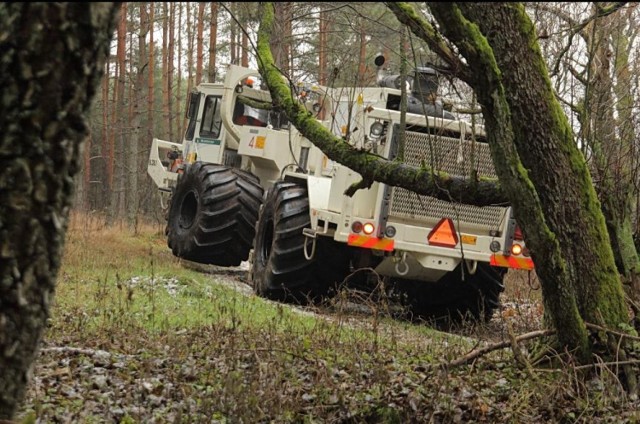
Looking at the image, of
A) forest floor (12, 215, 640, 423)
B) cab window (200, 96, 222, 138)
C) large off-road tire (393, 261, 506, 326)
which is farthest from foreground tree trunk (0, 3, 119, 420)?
cab window (200, 96, 222, 138)

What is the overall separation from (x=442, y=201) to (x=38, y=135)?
314 inches

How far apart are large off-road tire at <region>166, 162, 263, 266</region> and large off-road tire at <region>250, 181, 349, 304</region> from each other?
1.41 meters

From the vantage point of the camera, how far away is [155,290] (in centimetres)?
1052

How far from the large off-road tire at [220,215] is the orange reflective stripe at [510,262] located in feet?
12.8

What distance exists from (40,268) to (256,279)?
30.3ft

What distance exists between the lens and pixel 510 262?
35.2ft

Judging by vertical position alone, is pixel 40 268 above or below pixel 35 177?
below

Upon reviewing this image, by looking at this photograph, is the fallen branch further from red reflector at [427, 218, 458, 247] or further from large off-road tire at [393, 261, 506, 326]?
large off-road tire at [393, 261, 506, 326]

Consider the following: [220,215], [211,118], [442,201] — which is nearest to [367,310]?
[442,201]

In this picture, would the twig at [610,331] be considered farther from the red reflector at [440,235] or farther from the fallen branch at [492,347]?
the red reflector at [440,235]

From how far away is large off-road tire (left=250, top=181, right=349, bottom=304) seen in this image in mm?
11258

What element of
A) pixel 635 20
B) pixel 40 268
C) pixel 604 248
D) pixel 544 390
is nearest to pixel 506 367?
pixel 544 390

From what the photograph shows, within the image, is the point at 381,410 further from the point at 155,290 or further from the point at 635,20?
the point at 635,20

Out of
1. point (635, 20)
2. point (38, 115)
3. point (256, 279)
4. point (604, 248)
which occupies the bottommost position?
point (256, 279)
